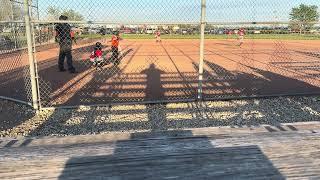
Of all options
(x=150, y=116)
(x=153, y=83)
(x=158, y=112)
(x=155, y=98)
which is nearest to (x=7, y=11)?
(x=153, y=83)

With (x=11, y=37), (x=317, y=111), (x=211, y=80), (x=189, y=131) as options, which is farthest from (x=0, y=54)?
(x=189, y=131)

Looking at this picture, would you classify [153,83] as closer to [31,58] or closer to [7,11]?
[31,58]

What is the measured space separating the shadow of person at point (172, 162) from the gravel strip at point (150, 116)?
3391 mm

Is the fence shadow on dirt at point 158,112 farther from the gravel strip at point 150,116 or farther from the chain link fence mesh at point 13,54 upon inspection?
the chain link fence mesh at point 13,54

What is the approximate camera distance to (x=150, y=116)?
7.06m

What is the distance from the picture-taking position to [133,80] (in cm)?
1138

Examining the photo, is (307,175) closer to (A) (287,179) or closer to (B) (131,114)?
(A) (287,179)

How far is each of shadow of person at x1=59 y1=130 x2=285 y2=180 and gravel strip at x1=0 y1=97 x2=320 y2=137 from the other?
339cm

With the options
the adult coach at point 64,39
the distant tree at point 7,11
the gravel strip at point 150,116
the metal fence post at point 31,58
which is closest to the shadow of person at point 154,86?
the gravel strip at point 150,116

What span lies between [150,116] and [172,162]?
Result: 4.68 m

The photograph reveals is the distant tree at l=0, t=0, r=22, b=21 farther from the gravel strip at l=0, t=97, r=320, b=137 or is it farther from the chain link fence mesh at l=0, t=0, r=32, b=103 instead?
the gravel strip at l=0, t=97, r=320, b=137

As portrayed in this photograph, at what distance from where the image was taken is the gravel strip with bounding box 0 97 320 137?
6.34m

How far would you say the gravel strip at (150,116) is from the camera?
6336mm

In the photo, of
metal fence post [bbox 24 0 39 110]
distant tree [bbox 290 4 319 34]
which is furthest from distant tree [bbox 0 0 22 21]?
distant tree [bbox 290 4 319 34]
